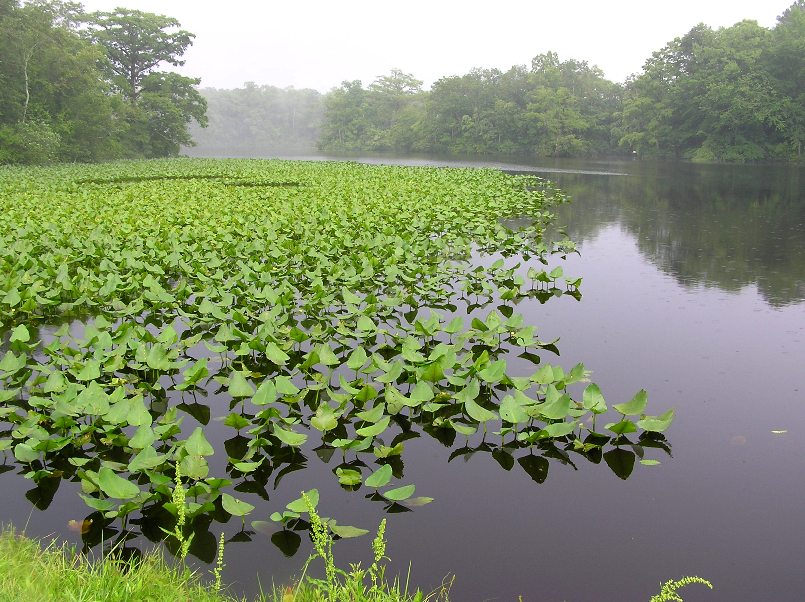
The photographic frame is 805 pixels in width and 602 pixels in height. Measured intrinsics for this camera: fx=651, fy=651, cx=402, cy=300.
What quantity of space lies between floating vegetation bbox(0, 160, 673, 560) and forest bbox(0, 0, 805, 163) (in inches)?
1110

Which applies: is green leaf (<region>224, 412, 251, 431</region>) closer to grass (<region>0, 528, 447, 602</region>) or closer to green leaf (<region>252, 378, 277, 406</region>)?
green leaf (<region>252, 378, 277, 406</region>)

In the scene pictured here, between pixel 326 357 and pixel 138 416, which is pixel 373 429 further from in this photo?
pixel 138 416

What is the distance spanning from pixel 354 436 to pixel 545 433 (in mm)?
1279

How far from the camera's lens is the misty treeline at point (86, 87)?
107 ft

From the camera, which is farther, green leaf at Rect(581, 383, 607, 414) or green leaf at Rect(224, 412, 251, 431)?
green leaf at Rect(581, 383, 607, 414)

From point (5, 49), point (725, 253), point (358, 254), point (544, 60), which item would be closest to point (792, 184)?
point (725, 253)

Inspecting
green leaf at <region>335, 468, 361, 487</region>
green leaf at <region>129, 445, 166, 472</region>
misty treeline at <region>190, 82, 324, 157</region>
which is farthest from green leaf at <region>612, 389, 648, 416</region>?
misty treeline at <region>190, 82, 324, 157</region>

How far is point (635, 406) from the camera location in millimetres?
4426

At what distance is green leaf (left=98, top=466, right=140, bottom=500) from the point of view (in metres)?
3.29

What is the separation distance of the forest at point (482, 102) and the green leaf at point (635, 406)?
34523 mm

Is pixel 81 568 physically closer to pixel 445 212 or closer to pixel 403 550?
pixel 403 550

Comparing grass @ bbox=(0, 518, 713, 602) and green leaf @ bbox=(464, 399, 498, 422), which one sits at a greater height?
green leaf @ bbox=(464, 399, 498, 422)

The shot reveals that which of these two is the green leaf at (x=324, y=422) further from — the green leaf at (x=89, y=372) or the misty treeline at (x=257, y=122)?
the misty treeline at (x=257, y=122)

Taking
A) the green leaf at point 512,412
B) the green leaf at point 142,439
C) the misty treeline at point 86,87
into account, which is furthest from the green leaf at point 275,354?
the misty treeline at point 86,87
